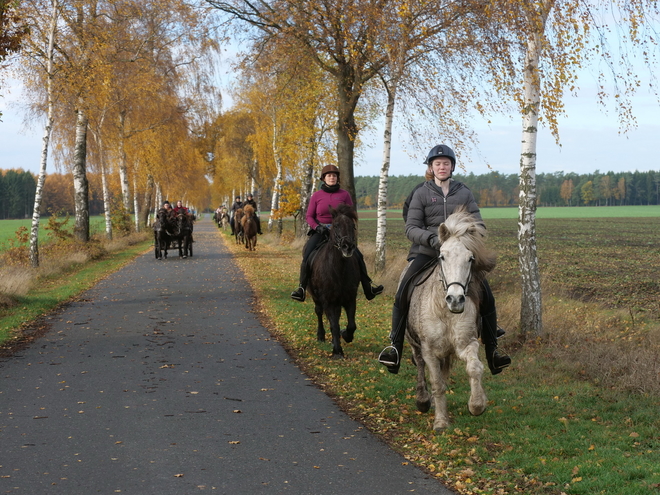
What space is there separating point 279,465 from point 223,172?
69357mm

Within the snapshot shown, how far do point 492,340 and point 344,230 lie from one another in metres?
3.13

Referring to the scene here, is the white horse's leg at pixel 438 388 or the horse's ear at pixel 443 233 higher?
the horse's ear at pixel 443 233

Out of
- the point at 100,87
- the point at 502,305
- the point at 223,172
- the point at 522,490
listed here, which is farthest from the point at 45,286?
the point at 223,172

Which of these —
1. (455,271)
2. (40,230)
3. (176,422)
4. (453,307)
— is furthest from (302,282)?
(40,230)

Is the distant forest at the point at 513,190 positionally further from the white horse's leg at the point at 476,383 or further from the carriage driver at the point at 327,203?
the white horse's leg at the point at 476,383

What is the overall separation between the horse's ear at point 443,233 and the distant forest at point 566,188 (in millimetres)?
139530

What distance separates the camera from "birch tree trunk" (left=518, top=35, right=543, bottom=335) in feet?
30.3

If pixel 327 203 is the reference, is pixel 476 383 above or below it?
below

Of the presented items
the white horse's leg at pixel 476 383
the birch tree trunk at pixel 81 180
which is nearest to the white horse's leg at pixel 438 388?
the white horse's leg at pixel 476 383

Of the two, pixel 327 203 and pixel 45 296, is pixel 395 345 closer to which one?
pixel 327 203

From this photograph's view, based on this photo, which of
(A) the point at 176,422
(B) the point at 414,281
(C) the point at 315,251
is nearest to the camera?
(A) the point at 176,422

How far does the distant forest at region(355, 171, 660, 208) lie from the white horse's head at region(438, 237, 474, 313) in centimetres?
13966

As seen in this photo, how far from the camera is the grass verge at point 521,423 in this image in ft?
15.8

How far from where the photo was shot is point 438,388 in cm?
595
